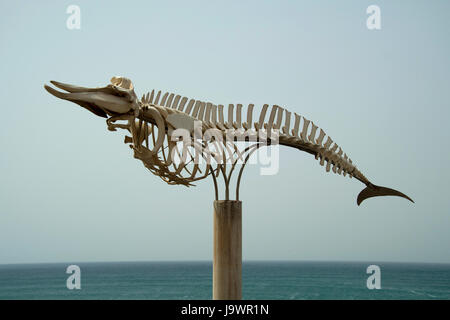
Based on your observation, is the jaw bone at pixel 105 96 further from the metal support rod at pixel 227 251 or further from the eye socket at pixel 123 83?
the metal support rod at pixel 227 251

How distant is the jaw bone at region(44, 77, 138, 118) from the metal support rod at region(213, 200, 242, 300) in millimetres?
2180

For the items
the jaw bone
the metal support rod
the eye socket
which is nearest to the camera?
the jaw bone

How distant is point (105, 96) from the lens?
6.90 meters

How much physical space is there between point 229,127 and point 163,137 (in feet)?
4.18

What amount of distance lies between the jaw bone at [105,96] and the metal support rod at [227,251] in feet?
7.15

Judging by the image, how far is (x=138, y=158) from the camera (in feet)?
25.3

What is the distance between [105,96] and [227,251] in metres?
3.01

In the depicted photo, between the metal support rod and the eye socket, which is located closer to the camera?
the eye socket

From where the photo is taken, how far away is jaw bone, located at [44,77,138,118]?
6611 mm

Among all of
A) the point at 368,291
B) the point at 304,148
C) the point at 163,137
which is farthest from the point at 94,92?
the point at 368,291

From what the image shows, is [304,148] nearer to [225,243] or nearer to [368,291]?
[225,243]

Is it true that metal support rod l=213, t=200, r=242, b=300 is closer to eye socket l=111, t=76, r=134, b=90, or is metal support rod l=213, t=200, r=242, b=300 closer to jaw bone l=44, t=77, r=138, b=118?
jaw bone l=44, t=77, r=138, b=118

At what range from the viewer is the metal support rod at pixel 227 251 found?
7742 mm

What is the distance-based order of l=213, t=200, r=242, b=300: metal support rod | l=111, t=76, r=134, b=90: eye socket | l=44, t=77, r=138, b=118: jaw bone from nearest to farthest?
l=44, t=77, r=138, b=118: jaw bone < l=111, t=76, r=134, b=90: eye socket < l=213, t=200, r=242, b=300: metal support rod
